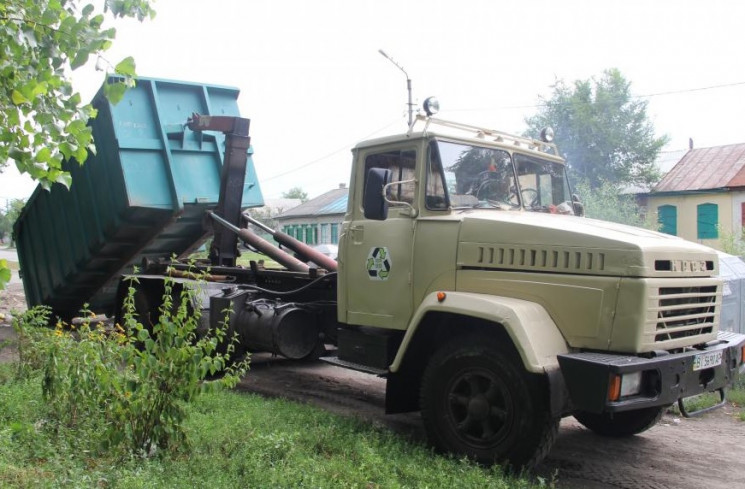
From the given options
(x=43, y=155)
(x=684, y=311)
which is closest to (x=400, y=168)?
(x=684, y=311)

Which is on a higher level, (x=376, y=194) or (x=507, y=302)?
(x=376, y=194)

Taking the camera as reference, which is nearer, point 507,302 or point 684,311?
point 507,302

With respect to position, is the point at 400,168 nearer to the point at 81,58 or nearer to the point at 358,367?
the point at 358,367

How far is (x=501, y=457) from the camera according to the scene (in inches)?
173

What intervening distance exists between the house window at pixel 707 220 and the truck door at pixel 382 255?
2160cm

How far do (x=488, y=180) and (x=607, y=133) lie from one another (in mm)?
22498

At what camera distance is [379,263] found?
5.55 m

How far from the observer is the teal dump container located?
26.7 feet

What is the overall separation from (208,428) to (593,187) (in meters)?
23.7

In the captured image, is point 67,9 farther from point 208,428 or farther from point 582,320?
point 582,320

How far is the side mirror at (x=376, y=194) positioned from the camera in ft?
16.8

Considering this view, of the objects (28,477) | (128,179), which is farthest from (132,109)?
(28,477)

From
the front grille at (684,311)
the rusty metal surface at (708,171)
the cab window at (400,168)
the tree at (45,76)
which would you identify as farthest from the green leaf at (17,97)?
the rusty metal surface at (708,171)

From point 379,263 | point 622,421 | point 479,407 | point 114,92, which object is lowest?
point 622,421
